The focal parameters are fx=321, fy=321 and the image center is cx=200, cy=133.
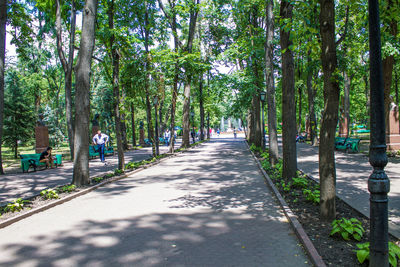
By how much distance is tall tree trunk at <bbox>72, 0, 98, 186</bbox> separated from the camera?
9711 millimetres

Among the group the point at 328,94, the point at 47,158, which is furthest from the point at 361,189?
the point at 47,158

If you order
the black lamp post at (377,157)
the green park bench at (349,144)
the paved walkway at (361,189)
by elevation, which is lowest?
the paved walkway at (361,189)

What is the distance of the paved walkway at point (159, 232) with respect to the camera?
421 cm

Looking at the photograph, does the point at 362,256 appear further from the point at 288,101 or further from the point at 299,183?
the point at 288,101

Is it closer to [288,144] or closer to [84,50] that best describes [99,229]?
[288,144]

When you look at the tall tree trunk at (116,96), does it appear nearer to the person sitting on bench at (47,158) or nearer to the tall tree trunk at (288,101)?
the person sitting on bench at (47,158)

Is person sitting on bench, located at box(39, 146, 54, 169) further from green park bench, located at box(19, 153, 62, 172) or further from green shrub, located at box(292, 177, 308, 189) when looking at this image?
green shrub, located at box(292, 177, 308, 189)

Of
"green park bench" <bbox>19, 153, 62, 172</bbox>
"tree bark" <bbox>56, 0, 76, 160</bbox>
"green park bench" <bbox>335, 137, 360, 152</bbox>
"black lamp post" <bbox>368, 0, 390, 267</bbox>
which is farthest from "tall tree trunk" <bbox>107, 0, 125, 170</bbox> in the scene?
"green park bench" <bbox>335, 137, 360, 152</bbox>

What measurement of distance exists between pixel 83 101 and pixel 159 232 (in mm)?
5909

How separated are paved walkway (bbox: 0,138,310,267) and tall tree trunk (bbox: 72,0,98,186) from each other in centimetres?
141

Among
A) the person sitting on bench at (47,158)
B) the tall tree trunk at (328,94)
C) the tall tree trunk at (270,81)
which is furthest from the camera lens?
the person sitting on bench at (47,158)

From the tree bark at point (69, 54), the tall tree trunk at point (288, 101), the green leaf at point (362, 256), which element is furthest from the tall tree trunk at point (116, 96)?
the green leaf at point (362, 256)

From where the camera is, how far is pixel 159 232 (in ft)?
17.4

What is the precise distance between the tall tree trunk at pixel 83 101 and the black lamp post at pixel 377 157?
27.4 ft
